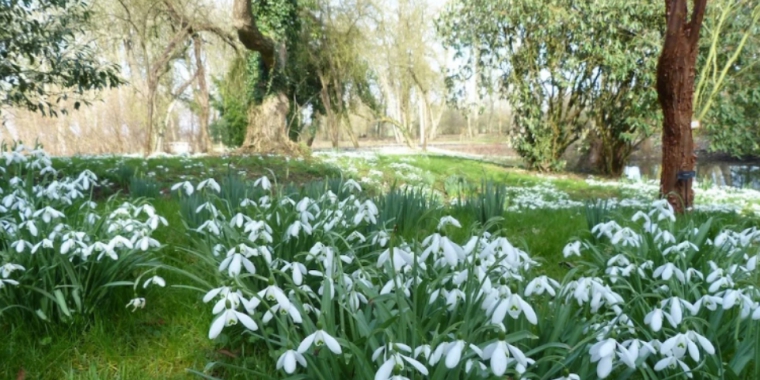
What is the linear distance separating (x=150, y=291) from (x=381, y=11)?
59.2 ft

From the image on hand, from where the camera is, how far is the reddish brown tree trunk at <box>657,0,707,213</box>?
13.1 ft

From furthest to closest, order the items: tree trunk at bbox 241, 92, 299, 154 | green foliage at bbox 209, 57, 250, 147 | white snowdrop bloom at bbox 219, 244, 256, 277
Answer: green foliage at bbox 209, 57, 250, 147 → tree trunk at bbox 241, 92, 299, 154 → white snowdrop bloom at bbox 219, 244, 256, 277

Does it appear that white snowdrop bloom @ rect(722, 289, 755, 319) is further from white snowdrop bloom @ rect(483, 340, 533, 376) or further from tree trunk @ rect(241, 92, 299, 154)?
tree trunk @ rect(241, 92, 299, 154)

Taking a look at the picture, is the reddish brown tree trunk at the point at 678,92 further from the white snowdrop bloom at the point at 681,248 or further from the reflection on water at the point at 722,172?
the reflection on water at the point at 722,172

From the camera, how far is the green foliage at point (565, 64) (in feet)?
35.3

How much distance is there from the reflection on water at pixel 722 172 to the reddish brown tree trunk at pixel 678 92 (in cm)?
964

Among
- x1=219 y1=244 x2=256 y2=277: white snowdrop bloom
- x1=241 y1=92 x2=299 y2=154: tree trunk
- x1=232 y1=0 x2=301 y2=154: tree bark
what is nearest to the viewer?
x1=219 y1=244 x2=256 y2=277: white snowdrop bloom

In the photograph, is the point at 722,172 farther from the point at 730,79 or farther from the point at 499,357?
the point at 499,357

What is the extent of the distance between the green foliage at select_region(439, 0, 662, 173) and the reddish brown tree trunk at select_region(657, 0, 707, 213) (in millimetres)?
7088

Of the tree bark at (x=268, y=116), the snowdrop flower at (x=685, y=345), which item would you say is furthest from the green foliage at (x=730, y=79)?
the snowdrop flower at (x=685, y=345)

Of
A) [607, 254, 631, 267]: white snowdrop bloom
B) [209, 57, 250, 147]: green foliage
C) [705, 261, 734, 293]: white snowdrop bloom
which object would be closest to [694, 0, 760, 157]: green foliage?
[607, 254, 631, 267]: white snowdrop bloom

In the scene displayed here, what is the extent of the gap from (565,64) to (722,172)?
8441mm

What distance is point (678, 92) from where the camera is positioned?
4121mm

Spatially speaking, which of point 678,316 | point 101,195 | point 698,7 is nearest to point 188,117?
point 101,195
